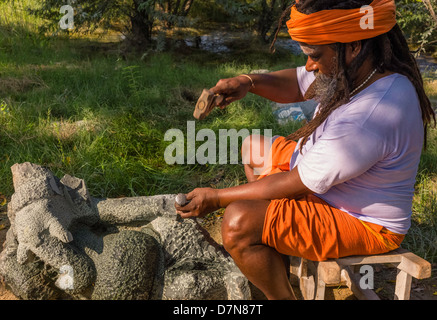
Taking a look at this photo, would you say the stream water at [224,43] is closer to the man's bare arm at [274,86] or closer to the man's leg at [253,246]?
the man's bare arm at [274,86]

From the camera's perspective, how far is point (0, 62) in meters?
6.06

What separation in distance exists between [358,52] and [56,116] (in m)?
3.71

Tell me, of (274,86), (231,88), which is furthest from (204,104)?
(274,86)

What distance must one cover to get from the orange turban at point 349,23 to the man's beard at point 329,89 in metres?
0.18

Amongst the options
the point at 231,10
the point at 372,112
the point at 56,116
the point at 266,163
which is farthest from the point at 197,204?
the point at 231,10

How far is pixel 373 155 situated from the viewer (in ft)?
5.90

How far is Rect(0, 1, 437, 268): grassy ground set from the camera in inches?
145

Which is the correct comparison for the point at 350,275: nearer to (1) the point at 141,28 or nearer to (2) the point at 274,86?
(2) the point at 274,86

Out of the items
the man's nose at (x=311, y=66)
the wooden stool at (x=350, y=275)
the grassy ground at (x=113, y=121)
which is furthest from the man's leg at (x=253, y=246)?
the grassy ground at (x=113, y=121)

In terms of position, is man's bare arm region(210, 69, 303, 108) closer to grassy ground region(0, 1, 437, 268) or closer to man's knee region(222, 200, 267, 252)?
man's knee region(222, 200, 267, 252)

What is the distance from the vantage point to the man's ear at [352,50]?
194cm

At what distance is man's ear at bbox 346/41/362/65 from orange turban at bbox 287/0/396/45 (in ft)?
0.13

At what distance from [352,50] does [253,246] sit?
40.2 inches

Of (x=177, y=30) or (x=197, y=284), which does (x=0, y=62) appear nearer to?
(x=177, y=30)
